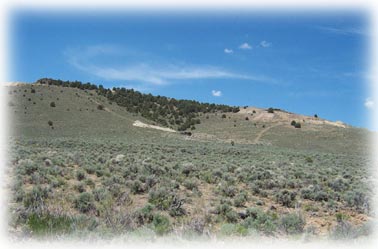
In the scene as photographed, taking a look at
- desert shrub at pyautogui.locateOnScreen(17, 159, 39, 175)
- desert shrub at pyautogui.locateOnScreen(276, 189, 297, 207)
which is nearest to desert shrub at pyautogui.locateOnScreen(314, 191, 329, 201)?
desert shrub at pyautogui.locateOnScreen(276, 189, 297, 207)

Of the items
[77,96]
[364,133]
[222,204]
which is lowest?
[222,204]

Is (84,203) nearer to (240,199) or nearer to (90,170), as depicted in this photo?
(240,199)

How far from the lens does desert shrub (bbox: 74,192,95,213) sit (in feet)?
35.5

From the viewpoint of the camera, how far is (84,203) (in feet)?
36.6

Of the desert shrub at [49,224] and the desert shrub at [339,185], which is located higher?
the desert shrub at [339,185]

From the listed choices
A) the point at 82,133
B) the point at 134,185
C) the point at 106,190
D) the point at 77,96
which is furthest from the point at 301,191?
the point at 77,96

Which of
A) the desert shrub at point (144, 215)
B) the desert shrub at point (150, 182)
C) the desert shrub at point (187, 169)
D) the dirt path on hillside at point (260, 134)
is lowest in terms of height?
the desert shrub at point (144, 215)

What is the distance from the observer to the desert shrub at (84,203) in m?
10.8

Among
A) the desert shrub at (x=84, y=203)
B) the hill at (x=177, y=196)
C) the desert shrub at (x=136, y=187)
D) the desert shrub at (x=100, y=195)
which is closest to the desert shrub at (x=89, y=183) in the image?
the hill at (x=177, y=196)

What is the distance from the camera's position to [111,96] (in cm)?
8125

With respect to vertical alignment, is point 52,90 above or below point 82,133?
above

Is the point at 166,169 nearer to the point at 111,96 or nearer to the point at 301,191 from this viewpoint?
the point at 301,191

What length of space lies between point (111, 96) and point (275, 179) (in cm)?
6740

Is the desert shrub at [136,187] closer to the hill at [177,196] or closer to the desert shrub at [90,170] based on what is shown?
the hill at [177,196]
